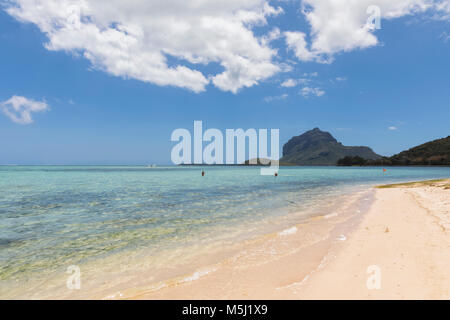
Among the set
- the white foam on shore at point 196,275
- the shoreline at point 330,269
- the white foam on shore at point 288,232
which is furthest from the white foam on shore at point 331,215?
the white foam on shore at point 196,275

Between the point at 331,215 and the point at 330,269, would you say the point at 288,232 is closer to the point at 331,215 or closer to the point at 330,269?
the point at 330,269

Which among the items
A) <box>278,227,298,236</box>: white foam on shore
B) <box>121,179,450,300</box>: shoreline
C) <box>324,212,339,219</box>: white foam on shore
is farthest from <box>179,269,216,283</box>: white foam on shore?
<box>324,212,339,219</box>: white foam on shore

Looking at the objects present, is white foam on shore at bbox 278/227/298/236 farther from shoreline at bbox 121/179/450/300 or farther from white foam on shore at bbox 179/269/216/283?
white foam on shore at bbox 179/269/216/283

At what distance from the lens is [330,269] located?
21.6 ft

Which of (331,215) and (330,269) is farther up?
(330,269)

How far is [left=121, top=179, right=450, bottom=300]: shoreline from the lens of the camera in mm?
5242

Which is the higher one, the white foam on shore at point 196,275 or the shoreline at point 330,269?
the shoreline at point 330,269

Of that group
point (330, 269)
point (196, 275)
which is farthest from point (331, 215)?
point (196, 275)

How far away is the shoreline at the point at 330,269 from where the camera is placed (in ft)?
17.2

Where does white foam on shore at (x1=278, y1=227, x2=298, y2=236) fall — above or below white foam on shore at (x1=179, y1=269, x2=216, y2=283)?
below

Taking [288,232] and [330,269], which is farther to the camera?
[288,232]

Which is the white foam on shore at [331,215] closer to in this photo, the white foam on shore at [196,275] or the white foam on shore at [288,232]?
the white foam on shore at [288,232]
